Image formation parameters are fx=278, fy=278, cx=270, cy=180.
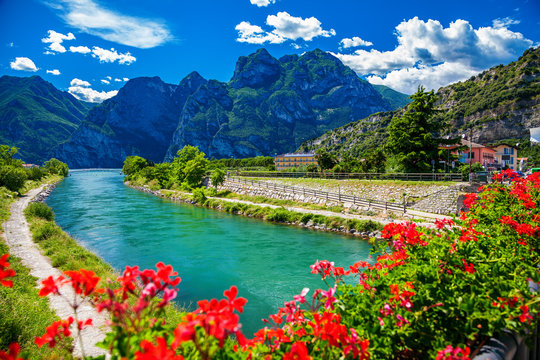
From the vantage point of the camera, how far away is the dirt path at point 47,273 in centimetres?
606

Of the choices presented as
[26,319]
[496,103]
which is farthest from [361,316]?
[496,103]

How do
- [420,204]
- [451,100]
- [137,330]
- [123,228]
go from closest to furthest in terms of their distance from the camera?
[137,330], [123,228], [420,204], [451,100]

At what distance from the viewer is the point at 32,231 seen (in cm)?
1722

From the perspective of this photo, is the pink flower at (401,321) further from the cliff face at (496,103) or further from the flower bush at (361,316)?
the cliff face at (496,103)

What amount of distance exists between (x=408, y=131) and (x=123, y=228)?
31.1 m

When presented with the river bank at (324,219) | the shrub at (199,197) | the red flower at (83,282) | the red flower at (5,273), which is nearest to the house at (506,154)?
the river bank at (324,219)

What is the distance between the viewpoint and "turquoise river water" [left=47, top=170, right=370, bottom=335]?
38.5ft

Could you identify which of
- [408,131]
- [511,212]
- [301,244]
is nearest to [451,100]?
[408,131]

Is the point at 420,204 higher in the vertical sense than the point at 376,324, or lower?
lower

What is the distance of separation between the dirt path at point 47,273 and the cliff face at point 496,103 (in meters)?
109

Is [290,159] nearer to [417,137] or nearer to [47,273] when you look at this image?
[417,137]

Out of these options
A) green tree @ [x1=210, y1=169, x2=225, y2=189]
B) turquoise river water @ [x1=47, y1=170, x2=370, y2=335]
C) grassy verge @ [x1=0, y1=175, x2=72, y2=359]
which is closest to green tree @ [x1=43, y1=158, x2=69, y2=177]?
green tree @ [x1=210, y1=169, x2=225, y2=189]

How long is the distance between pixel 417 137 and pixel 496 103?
11270 centimetres

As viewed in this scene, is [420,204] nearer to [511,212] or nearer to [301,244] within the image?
[301,244]
